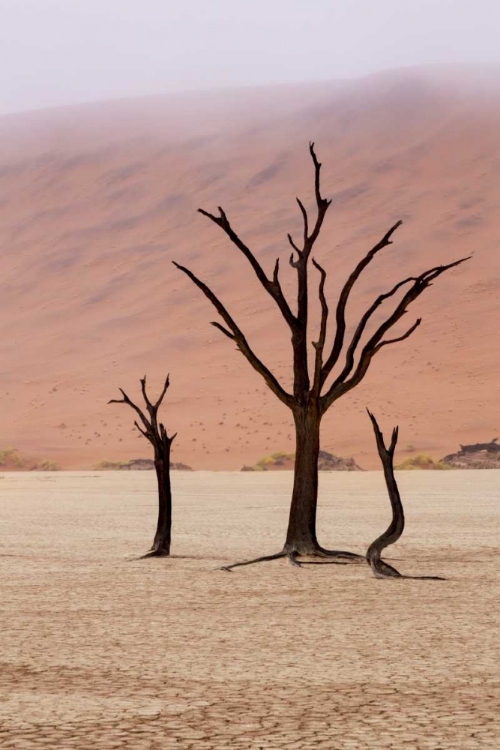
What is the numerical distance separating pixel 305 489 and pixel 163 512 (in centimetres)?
180

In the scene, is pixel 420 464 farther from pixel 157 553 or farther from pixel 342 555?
pixel 342 555

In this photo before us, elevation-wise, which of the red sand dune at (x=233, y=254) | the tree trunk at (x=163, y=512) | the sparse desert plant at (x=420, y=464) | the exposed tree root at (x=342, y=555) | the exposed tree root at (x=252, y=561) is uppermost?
the red sand dune at (x=233, y=254)

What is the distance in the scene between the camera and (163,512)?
634 inches

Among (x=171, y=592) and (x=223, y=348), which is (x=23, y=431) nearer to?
(x=223, y=348)

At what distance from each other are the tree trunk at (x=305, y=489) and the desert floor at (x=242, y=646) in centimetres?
52

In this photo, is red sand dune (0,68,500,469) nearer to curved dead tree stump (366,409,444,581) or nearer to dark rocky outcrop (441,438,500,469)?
dark rocky outcrop (441,438,500,469)

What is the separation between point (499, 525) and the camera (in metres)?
20.9

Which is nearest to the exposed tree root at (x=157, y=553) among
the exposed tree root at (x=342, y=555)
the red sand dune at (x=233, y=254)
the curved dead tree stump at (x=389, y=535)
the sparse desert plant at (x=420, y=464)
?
the exposed tree root at (x=342, y=555)

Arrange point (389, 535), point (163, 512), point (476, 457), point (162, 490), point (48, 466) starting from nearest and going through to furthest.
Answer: point (389, 535) → point (163, 512) → point (162, 490) → point (476, 457) → point (48, 466)

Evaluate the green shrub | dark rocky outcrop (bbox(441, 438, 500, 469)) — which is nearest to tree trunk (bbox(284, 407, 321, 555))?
dark rocky outcrop (bbox(441, 438, 500, 469))

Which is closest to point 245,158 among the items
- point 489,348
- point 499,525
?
point 489,348

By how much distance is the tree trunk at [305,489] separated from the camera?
15.2 metres

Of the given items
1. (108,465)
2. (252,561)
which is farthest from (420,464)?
(252,561)

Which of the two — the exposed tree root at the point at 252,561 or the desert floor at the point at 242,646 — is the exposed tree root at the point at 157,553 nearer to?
the desert floor at the point at 242,646
